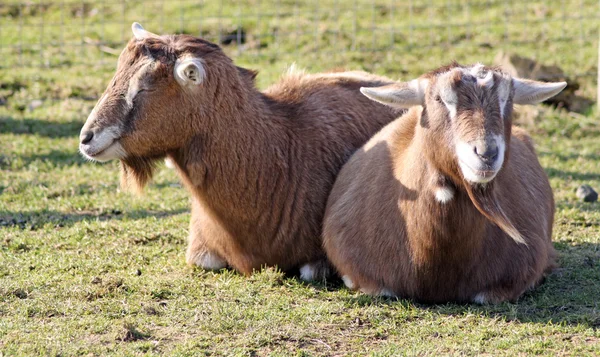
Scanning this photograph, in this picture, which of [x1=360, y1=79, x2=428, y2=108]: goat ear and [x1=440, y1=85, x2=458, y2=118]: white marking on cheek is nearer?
[x1=440, y1=85, x2=458, y2=118]: white marking on cheek

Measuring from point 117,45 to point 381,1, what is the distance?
413cm

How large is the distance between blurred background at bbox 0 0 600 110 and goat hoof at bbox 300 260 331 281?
18.4 ft

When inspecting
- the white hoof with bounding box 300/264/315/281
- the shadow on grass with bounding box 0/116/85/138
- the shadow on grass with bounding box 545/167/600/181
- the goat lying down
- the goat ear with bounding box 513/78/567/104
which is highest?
the goat ear with bounding box 513/78/567/104

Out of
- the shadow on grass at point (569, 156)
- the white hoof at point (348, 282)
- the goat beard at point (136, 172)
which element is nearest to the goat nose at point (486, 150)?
the white hoof at point (348, 282)

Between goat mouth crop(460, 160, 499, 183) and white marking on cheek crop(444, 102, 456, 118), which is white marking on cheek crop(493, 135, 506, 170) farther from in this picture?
white marking on cheek crop(444, 102, 456, 118)

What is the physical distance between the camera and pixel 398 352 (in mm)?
5223

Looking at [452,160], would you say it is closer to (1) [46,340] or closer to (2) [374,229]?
(2) [374,229]

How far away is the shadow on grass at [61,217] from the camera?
7.76 m

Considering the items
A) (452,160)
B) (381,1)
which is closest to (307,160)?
(452,160)

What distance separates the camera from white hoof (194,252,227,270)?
266 inches

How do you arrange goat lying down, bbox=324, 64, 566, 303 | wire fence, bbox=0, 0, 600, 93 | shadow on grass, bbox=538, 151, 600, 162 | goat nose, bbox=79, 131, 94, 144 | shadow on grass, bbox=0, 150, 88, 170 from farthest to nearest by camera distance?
wire fence, bbox=0, 0, 600, 93, shadow on grass, bbox=538, 151, 600, 162, shadow on grass, bbox=0, 150, 88, 170, goat nose, bbox=79, 131, 94, 144, goat lying down, bbox=324, 64, 566, 303

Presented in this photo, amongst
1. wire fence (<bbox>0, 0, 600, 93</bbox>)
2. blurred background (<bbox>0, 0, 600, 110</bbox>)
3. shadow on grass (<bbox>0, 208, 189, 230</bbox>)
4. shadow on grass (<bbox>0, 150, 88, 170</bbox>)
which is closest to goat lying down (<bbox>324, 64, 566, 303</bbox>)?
shadow on grass (<bbox>0, 208, 189, 230</bbox>)

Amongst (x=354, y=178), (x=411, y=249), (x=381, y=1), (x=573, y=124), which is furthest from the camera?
(x=381, y=1)

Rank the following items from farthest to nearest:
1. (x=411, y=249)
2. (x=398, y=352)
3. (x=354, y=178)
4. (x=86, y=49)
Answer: (x=86, y=49) < (x=354, y=178) < (x=411, y=249) < (x=398, y=352)
